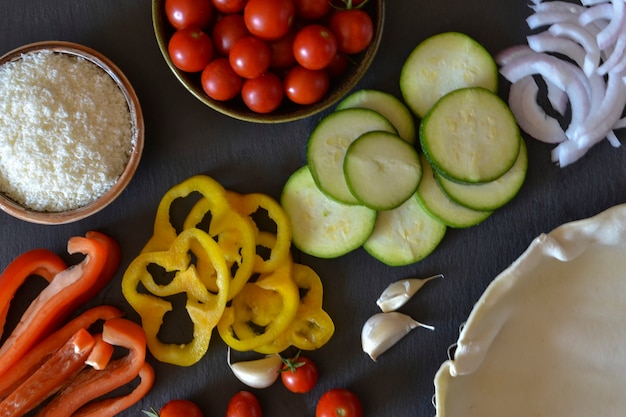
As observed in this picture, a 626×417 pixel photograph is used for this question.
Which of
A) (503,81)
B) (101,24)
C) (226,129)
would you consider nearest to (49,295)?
(226,129)

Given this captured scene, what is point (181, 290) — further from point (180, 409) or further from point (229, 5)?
point (229, 5)

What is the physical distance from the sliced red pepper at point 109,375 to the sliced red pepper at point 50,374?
0.18ft

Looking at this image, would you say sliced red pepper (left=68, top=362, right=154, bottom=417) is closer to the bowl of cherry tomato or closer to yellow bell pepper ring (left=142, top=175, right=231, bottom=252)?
yellow bell pepper ring (left=142, top=175, right=231, bottom=252)

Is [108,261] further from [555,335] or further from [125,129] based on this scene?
[555,335]

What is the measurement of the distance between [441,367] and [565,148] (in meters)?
0.75

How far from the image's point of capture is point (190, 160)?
6.01ft

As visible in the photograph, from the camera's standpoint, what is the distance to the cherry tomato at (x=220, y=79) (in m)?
1.62

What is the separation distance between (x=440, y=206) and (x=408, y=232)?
12 centimetres

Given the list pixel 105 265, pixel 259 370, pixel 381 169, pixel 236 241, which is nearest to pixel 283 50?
pixel 381 169

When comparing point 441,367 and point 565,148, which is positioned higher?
point 565,148

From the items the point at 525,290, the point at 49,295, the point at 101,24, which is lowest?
the point at 525,290

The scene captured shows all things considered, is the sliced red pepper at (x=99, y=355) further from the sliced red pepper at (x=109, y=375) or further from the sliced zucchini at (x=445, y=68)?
the sliced zucchini at (x=445, y=68)

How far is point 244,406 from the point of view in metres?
1.78

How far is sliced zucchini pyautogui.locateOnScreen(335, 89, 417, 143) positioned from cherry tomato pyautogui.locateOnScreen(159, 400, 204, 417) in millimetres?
1037
